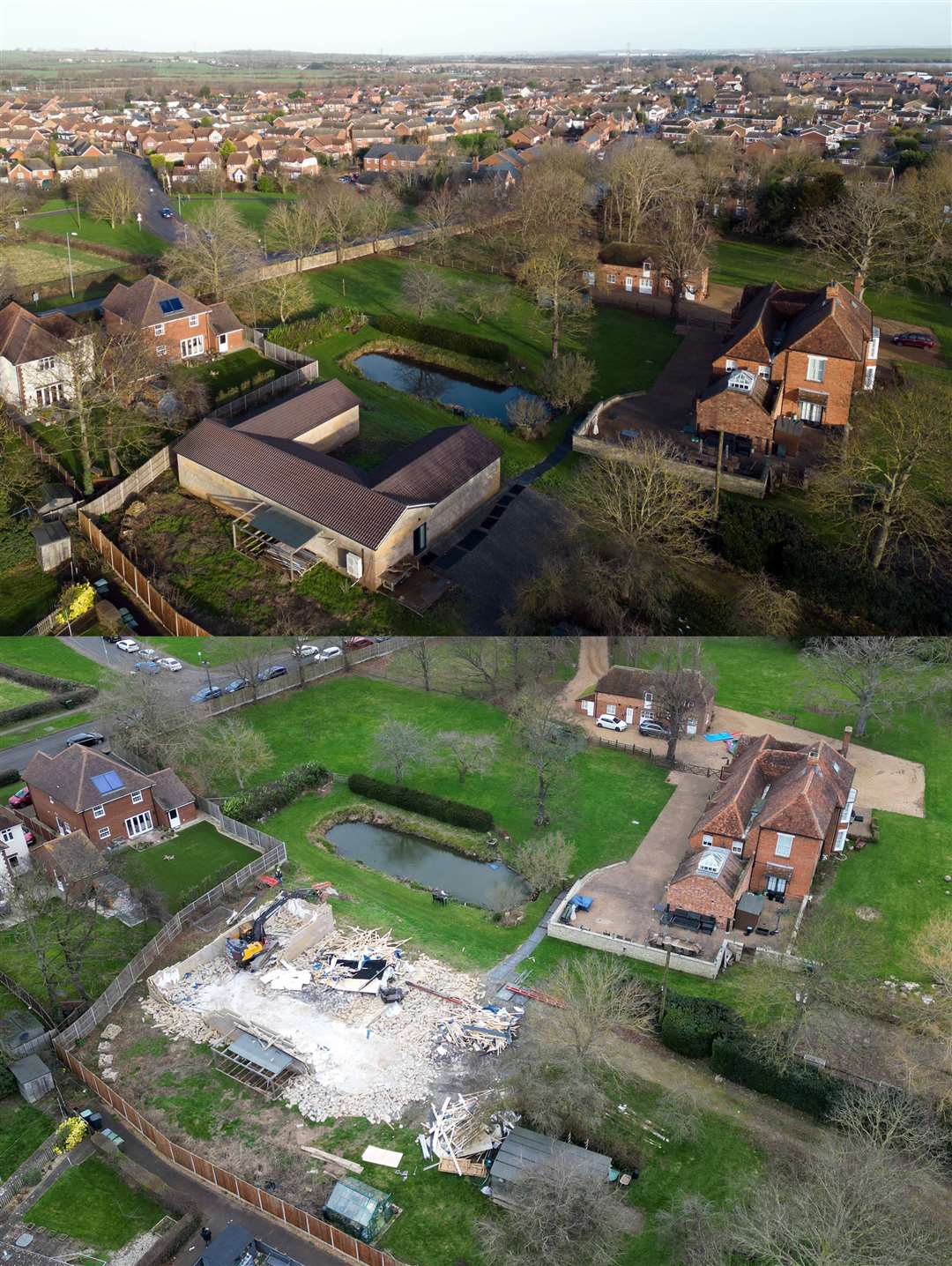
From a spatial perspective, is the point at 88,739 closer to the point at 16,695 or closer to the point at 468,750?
the point at 16,695

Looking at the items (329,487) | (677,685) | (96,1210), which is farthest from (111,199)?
(96,1210)

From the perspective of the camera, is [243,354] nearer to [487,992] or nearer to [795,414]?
[795,414]

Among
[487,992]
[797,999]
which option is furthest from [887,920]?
[487,992]

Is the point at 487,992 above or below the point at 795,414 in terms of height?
below

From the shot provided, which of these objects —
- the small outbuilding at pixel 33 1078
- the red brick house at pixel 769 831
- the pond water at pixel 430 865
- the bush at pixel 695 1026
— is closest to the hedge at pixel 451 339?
the red brick house at pixel 769 831

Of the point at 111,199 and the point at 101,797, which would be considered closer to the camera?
the point at 101,797
